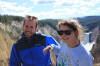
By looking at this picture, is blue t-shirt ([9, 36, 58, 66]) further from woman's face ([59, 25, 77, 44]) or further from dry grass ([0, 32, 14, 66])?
dry grass ([0, 32, 14, 66])

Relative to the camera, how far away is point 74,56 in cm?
197

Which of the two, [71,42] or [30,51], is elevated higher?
[71,42]

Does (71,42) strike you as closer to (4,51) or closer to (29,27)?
(29,27)

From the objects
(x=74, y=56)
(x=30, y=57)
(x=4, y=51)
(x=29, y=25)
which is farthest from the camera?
(x=4, y=51)

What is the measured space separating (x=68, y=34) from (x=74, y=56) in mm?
203

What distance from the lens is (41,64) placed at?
2783 millimetres

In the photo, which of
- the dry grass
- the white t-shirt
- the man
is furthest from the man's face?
the dry grass

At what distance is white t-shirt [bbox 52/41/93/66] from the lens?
1.87 m

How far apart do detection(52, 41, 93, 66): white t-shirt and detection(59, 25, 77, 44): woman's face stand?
0.25 ft

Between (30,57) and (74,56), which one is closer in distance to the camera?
(74,56)

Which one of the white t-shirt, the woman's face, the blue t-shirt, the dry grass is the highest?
the woman's face

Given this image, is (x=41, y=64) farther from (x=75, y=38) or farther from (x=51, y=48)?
(x=75, y=38)

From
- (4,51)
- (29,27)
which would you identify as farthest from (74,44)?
(4,51)

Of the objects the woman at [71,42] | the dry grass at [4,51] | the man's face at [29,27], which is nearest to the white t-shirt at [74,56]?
the woman at [71,42]
